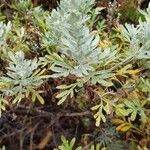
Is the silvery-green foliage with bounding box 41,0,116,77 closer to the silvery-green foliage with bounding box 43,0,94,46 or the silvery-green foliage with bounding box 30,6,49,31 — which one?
the silvery-green foliage with bounding box 43,0,94,46

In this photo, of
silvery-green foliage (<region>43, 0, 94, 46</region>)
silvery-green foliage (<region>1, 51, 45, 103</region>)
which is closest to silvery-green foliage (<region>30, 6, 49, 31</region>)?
silvery-green foliage (<region>43, 0, 94, 46</region>)

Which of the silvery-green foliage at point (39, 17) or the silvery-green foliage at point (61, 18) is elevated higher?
the silvery-green foliage at point (39, 17)

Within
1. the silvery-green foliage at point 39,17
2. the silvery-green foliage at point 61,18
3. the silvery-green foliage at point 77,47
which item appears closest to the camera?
the silvery-green foliage at point 77,47

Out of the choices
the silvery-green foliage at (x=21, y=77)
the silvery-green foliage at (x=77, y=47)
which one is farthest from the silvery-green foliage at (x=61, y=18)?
the silvery-green foliage at (x=21, y=77)

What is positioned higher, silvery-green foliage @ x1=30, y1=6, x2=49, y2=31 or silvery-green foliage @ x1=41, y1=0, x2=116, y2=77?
silvery-green foliage @ x1=30, y1=6, x2=49, y2=31

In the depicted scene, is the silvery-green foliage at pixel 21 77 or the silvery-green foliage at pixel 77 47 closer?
the silvery-green foliage at pixel 77 47

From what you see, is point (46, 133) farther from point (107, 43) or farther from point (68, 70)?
point (68, 70)

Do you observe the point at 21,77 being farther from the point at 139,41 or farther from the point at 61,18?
the point at 139,41

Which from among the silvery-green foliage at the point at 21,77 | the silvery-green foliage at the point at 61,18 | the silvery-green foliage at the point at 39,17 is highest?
the silvery-green foliage at the point at 39,17

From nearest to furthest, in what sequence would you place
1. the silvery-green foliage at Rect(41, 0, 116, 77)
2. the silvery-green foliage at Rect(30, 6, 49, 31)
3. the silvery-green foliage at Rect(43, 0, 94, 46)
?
the silvery-green foliage at Rect(41, 0, 116, 77)
the silvery-green foliage at Rect(43, 0, 94, 46)
the silvery-green foliage at Rect(30, 6, 49, 31)

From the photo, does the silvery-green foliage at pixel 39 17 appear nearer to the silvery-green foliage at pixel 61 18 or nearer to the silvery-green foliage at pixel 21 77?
the silvery-green foliage at pixel 61 18

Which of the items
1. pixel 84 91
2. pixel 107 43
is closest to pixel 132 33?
pixel 107 43
